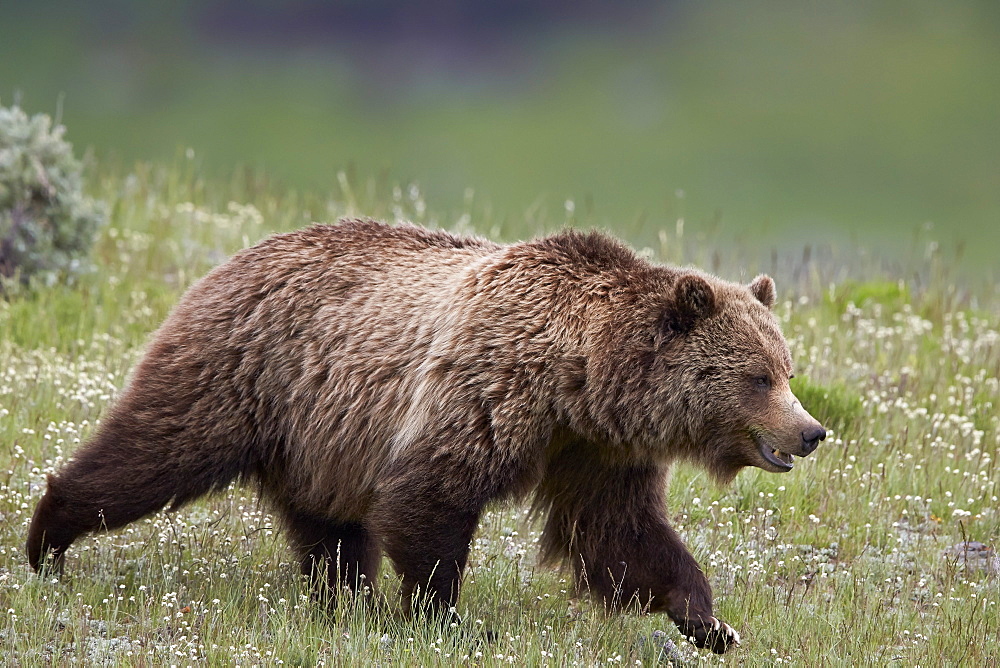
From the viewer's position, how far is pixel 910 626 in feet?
17.2

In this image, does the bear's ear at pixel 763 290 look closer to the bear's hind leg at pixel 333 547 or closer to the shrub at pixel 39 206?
the bear's hind leg at pixel 333 547

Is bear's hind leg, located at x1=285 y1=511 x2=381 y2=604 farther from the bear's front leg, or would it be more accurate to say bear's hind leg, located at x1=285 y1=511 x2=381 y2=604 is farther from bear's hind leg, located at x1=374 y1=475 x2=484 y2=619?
the bear's front leg

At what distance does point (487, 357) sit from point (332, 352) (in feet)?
2.56

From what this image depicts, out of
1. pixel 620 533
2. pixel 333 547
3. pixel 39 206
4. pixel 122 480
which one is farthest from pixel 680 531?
pixel 39 206

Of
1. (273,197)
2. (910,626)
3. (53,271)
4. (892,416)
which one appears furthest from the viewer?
(273,197)

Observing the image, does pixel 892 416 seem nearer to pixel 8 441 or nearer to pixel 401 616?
pixel 401 616

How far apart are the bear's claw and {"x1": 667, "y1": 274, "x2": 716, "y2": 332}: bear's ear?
1144 millimetres

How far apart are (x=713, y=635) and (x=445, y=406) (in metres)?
1.37

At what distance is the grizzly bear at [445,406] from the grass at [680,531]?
0.24 m

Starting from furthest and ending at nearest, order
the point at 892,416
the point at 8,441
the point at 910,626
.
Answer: the point at 892,416
the point at 8,441
the point at 910,626

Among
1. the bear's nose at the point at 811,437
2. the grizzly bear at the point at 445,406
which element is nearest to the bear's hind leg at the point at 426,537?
the grizzly bear at the point at 445,406

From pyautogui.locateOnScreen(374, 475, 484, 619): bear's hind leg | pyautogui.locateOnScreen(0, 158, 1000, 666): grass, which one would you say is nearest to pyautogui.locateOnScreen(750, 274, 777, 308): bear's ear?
pyautogui.locateOnScreen(0, 158, 1000, 666): grass

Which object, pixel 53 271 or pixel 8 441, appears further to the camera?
pixel 53 271

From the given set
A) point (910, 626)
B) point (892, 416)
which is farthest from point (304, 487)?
point (892, 416)
